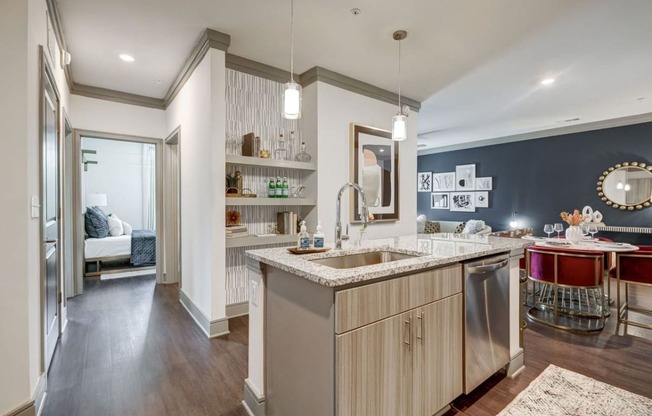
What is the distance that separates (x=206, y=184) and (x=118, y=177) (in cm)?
537

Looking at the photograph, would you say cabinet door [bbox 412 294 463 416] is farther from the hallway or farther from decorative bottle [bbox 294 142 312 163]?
decorative bottle [bbox 294 142 312 163]

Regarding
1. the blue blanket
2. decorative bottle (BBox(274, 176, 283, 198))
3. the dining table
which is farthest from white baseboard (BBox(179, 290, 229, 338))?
the dining table

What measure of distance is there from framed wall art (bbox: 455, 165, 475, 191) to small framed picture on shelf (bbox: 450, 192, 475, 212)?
138 mm

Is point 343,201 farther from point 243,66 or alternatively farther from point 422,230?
point 422,230

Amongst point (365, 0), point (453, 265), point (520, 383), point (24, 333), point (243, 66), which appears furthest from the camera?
point (243, 66)

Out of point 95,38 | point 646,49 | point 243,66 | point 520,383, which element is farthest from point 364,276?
point 646,49

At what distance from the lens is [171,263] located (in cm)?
464

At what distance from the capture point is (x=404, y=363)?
150cm

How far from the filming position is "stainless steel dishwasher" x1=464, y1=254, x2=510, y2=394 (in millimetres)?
1868

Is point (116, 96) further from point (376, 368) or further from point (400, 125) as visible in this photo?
point (376, 368)

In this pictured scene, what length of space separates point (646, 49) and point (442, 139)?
4.39 m

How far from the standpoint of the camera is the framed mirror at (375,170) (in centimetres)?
388

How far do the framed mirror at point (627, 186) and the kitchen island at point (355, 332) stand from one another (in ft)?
18.4

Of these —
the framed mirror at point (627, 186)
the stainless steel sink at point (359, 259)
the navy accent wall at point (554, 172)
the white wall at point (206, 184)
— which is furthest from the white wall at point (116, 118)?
the framed mirror at point (627, 186)
